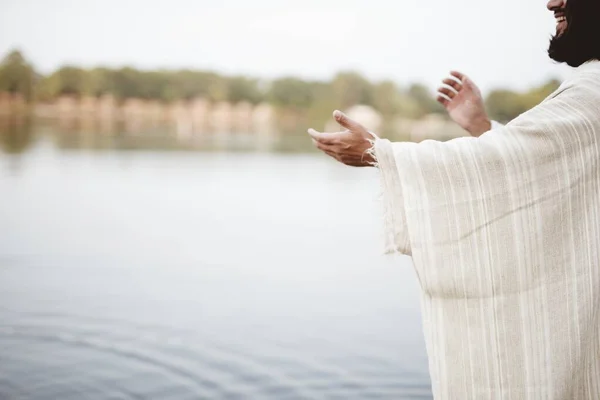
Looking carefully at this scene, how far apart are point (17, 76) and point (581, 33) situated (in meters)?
76.7

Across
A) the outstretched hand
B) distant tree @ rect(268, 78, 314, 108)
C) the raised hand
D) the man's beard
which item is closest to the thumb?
the outstretched hand

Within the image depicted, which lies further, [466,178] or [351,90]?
[351,90]

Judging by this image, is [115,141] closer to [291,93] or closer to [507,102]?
[507,102]

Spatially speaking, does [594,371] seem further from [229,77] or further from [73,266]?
[229,77]

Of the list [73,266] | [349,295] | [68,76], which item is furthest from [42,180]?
[68,76]

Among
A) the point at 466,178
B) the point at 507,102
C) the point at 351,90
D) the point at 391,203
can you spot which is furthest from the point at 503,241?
the point at 351,90

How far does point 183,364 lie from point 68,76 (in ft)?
262

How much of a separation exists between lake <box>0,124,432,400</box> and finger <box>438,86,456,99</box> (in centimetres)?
50

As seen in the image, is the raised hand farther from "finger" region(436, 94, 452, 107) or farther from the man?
the man

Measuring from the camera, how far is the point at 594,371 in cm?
161

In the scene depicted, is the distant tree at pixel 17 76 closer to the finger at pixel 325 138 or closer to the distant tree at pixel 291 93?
the distant tree at pixel 291 93

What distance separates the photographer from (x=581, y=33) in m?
1.62

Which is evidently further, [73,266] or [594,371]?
[73,266]

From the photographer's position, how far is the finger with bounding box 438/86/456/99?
2.18 metres
